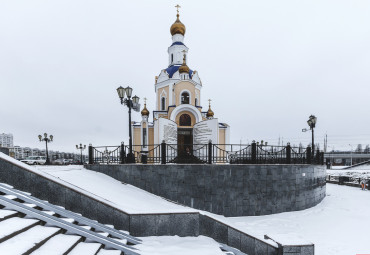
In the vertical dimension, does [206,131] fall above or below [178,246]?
above

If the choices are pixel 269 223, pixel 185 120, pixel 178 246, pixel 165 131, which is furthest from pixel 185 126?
pixel 178 246

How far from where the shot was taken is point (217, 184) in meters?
8.95

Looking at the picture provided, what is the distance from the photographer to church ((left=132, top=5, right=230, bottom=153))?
734 inches

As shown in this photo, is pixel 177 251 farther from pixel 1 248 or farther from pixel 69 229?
pixel 1 248

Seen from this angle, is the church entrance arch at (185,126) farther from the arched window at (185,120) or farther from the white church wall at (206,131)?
the white church wall at (206,131)

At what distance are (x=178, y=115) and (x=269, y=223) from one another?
1399 cm

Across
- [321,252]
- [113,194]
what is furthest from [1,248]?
[321,252]

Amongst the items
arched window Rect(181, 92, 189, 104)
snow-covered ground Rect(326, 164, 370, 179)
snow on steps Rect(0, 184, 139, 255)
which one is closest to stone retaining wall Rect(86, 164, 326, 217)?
snow on steps Rect(0, 184, 139, 255)

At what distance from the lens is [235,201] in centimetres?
903

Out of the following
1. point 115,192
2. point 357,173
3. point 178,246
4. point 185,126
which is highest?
point 185,126

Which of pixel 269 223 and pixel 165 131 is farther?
pixel 165 131

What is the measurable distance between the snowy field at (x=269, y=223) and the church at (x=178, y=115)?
8900 mm

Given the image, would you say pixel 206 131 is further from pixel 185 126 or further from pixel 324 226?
pixel 324 226

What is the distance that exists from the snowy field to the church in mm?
8900
